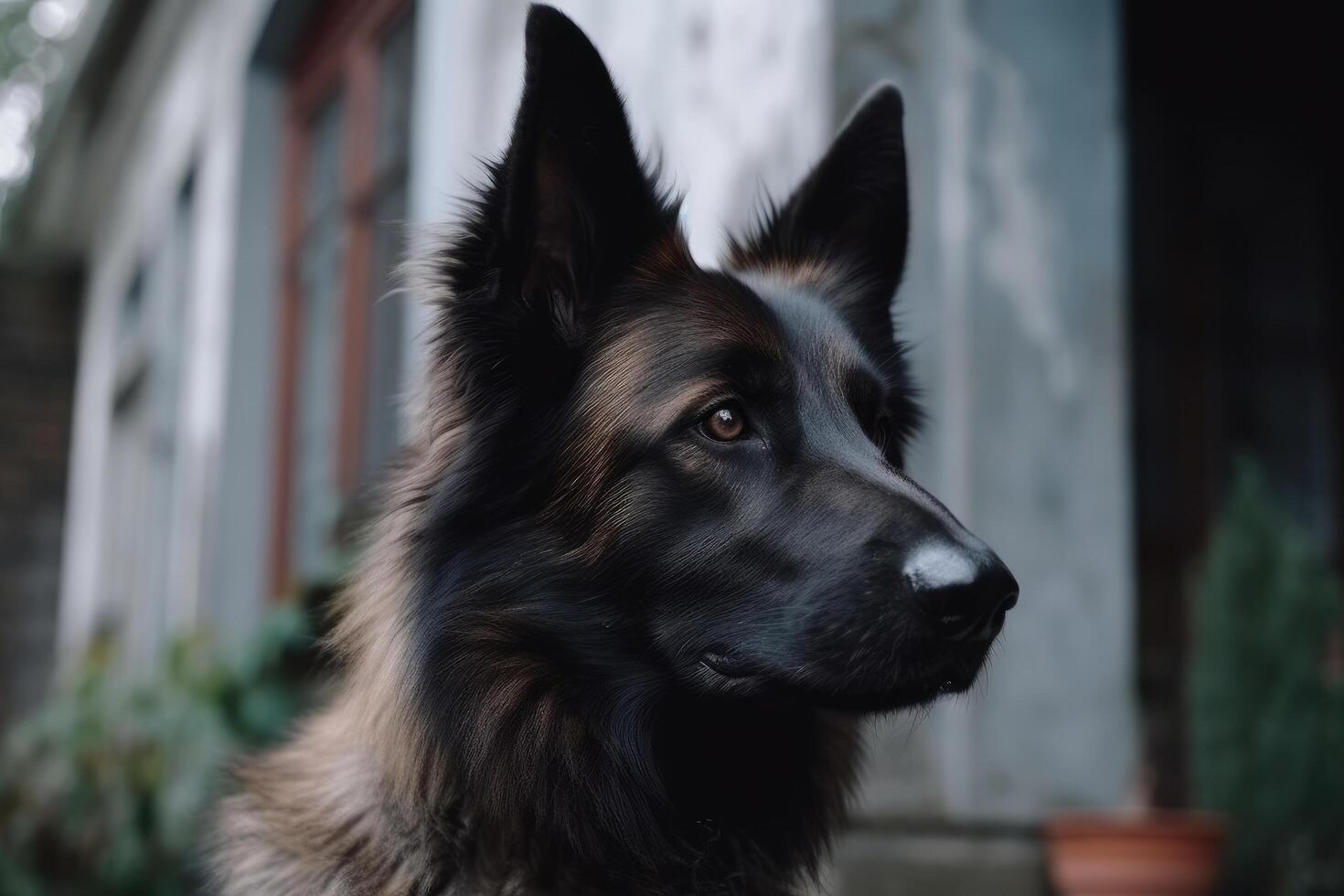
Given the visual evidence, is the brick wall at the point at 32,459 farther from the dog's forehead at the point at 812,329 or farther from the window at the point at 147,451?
the dog's forehead at the point at 812,329

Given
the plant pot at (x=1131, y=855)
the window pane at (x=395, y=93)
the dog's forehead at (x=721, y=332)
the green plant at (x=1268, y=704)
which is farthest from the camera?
the window pane at (x=395, y=93)

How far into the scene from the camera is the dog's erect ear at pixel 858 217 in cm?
256

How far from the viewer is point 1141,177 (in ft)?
21.3

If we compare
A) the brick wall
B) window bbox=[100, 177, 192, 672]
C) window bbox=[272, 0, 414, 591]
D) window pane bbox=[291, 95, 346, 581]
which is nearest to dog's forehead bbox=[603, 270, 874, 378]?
window bbox=[272, 0, 414, 591]

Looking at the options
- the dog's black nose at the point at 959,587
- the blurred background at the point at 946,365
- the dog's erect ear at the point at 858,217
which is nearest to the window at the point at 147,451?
the blurred background at the point at 946,365

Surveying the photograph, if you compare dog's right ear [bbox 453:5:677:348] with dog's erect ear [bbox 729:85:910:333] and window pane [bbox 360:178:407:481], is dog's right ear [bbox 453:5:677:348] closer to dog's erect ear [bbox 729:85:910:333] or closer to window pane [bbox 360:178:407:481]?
dog's erect ear [bbox 729:85:910:333]

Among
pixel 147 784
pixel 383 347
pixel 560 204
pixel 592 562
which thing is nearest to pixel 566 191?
pixel 560 204

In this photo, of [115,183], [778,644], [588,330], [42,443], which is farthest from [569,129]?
[42,443]

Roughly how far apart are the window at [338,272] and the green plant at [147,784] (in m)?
0.45

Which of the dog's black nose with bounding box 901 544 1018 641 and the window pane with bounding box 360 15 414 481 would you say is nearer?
the dog's black nose with bounding box 901 544 1018 641

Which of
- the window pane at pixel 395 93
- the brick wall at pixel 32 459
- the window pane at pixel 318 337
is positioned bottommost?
the brick wall at pixel 32 459

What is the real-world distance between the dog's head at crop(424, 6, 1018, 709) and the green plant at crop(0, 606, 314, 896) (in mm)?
3183

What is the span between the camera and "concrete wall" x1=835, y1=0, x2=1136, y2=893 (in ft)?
11.9

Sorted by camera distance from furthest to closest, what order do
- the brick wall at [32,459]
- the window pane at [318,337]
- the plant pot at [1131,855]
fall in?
the brick wall at [32,459] < the window pane at [318,337] < the plant pot at [1131,855]
